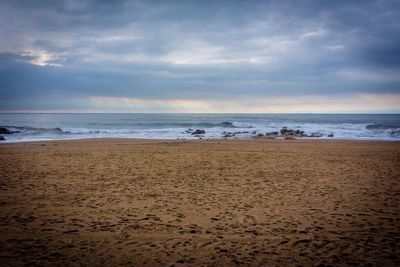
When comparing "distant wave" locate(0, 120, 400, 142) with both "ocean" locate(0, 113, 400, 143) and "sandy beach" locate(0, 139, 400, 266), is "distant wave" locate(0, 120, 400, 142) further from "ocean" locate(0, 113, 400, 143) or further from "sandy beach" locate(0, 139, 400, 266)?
"sandy beach" locate(0, 139, 400, 266)

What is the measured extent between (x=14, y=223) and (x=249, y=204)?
5.39m

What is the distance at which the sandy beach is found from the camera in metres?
4.50

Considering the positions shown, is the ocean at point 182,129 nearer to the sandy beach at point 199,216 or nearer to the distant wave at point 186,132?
the distant wave at point 186,132

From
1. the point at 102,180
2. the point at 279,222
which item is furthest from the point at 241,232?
the point at 102,180

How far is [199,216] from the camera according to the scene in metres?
6.23

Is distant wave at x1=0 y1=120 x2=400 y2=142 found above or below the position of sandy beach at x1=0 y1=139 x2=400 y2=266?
above

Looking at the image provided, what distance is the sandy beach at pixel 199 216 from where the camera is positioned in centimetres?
450

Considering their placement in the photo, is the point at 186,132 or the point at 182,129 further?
the point at 182,129

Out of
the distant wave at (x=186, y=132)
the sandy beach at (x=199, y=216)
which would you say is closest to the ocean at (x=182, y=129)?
the distant wave at (x=186, y=132)

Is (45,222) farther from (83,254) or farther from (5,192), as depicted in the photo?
(5,192)

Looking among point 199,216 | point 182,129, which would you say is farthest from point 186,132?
point 199,216

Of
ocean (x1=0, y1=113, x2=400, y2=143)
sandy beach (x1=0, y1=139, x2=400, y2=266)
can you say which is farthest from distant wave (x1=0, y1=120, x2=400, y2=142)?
sandy beach (x1=0, y1=139, x2=400, y2=266)

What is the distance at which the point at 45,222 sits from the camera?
19.1ft

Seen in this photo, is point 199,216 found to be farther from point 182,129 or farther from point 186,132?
point 182,129
